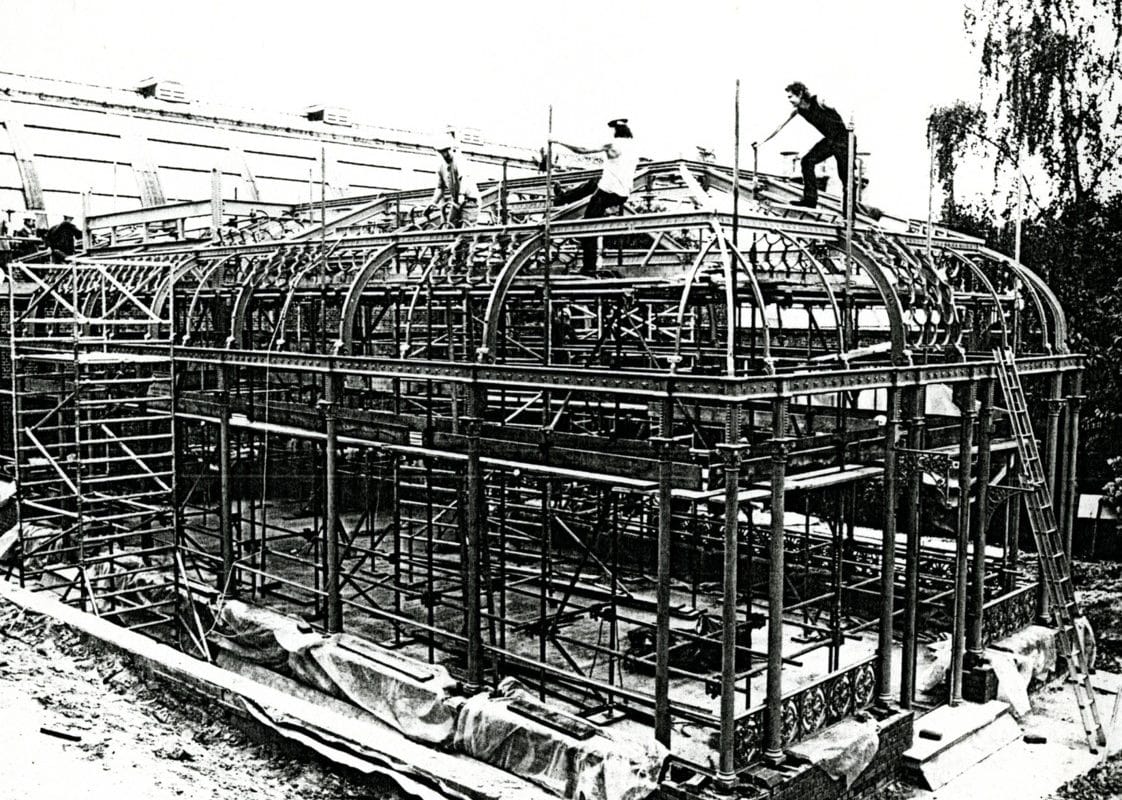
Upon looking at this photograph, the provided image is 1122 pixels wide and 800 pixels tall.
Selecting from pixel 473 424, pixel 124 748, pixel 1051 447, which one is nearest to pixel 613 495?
pixel 473 424

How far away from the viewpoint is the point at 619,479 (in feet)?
36.6

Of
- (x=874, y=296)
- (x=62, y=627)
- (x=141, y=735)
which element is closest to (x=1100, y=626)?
(x=874, y=296)

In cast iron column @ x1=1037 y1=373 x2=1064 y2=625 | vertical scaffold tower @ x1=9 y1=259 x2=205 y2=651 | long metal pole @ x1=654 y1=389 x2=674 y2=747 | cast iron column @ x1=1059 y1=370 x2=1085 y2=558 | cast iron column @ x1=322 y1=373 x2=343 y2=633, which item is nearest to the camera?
long metal pole @ x1=654 y1=389 x2=674 y2=747

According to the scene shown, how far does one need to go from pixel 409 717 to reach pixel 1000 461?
58.2ft

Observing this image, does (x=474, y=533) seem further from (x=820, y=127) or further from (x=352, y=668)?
(x=820, y=127)

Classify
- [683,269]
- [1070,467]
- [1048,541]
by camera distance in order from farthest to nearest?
[683,269]
[1070,467]
[1048,541]

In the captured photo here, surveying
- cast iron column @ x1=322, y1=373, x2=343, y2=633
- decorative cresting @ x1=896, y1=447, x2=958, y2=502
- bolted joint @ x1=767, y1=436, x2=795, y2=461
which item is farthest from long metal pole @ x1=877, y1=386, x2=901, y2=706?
cast iron column @ x1=322, y1=373, x2=343, y2=633

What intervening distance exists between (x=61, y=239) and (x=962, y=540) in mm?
18666

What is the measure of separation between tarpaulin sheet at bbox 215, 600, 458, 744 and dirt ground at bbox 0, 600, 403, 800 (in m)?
1.29

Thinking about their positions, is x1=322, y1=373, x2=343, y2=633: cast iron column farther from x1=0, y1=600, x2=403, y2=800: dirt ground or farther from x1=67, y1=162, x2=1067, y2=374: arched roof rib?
x1=0, y1=600, x2=403, y2=800: dirt ground

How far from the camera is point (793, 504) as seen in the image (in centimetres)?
2508

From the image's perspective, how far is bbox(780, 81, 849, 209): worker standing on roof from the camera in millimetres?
14008

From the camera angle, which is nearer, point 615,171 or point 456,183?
point 615,171

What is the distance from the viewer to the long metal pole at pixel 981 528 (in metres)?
→ 14.1
